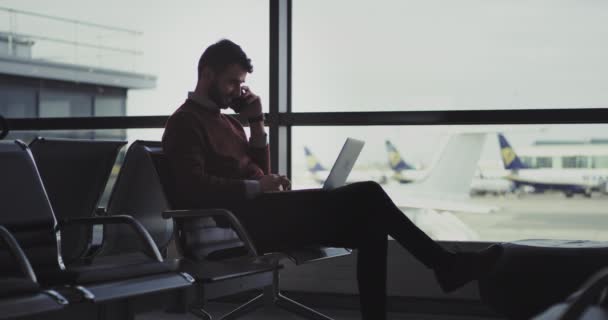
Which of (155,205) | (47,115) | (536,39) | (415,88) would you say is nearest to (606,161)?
(536,39)

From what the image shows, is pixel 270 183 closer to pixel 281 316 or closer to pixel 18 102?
pixel 281 316

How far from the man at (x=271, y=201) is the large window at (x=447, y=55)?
3.29ft

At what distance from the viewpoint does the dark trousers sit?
2.48 m

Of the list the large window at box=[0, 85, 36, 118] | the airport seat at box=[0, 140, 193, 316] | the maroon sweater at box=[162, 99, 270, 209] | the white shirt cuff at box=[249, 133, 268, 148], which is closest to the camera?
the airport seat at box=[0, 140, 193, 316]

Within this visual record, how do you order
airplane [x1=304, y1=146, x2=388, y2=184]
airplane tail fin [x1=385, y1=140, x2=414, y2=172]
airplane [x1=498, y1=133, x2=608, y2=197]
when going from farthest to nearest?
airplane [x1=304, y1=146, x2=388, y2=184]
airplane tail fin [x1=385, y1=140, x2=414, y2=172]
airplane [x1=498, y1=133, x2=608, y2=197]

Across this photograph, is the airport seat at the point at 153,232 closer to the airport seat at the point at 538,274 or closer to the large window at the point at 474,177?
the airport seat at the point at 538,274

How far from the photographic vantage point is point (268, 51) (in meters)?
3.90

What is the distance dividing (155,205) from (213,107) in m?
0.45

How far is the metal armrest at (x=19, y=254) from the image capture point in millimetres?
1893

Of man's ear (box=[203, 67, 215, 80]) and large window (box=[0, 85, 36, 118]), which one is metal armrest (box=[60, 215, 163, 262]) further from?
large window (box=[0, 85, 36, 118])

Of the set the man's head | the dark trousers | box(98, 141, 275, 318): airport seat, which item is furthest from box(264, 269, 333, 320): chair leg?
the man's head

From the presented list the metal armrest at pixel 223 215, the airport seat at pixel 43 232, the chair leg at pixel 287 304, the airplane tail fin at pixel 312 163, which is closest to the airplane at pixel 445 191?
the airplane tail fin at pixel 312 163

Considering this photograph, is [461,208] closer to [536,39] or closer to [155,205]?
[536,39]

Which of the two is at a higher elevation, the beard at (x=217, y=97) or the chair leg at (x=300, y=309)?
the beard at (x=217, y=97)
